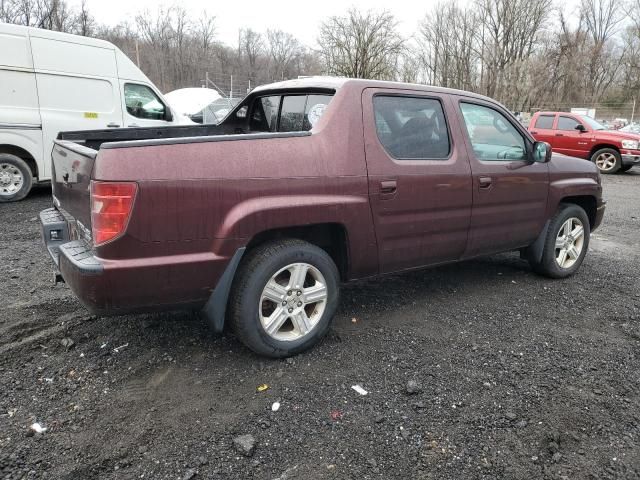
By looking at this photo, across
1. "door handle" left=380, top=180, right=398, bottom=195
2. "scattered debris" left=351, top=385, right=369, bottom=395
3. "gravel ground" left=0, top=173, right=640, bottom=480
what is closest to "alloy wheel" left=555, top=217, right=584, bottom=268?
"gravel ground" left=0, top=173, right=640, bottom=480

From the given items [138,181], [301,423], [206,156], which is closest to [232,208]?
[206,156]

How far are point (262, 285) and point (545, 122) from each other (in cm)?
1430

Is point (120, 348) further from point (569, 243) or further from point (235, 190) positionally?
point (569, 243)

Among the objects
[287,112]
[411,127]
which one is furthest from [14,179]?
[411,127]

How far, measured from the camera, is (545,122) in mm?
14914

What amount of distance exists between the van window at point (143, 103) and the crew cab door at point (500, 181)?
6939 millimetres

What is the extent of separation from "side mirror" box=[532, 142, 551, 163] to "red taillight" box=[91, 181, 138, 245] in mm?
3396

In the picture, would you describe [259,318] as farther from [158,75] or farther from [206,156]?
[158,75]

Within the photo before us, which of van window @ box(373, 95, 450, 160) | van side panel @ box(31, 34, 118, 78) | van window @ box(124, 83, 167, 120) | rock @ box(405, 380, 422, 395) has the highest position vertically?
van side panel @ box(31, 34, 118, 78)

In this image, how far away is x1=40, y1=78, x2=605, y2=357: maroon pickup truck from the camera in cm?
262

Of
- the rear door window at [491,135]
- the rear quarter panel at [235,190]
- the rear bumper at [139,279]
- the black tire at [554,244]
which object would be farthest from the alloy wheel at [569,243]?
the rear bumper at [139,279]

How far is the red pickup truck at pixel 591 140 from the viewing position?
46.6ft

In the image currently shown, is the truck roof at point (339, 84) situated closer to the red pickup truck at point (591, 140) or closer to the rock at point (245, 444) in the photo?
the rock at point (245, 444)

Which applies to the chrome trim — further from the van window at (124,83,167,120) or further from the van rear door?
the van window at (124,83,167,120)
